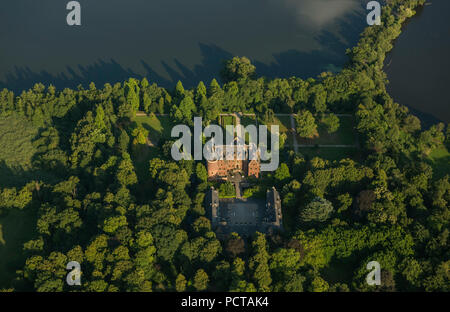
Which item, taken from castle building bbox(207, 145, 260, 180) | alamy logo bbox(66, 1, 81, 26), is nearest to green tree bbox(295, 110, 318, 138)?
castle building bbox(207, 145, 260, 180)

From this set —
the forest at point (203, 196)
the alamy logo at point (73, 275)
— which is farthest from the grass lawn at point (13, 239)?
the alamy logo at point (73, 275)

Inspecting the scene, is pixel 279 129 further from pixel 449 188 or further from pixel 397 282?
pixel 397 282

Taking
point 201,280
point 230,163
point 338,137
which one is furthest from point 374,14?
point 201,280

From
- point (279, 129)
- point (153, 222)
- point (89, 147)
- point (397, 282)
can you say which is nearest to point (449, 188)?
point (397, 282)

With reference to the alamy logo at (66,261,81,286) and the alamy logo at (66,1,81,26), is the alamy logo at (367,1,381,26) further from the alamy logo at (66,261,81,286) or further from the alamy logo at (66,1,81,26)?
the alamy logo at (66,261,81,286)

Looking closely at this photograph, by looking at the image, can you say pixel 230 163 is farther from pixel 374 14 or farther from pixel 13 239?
pixel 374 14

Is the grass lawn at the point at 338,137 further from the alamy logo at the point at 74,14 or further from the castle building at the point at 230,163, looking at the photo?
the alamy logo at the point at 74,14
